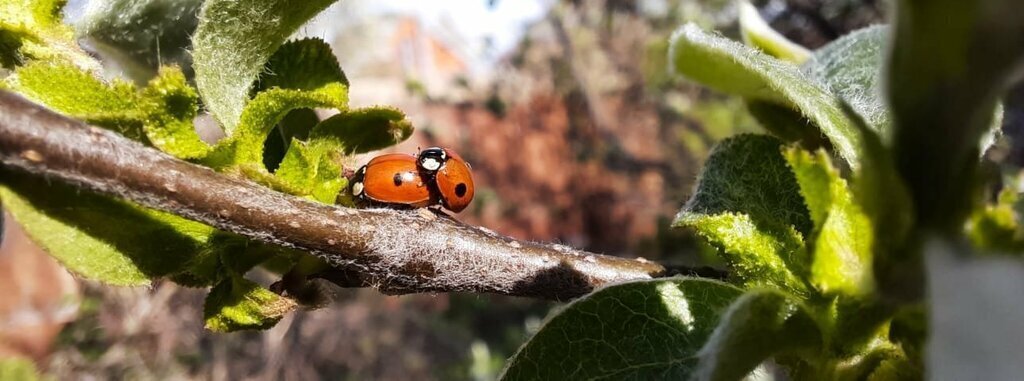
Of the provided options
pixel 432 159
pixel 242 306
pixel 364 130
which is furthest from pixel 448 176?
pixel 242 306

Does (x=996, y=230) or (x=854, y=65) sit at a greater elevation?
(x=854, y=65)

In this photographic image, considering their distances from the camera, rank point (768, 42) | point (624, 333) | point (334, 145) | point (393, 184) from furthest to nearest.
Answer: point (768, 42), point (393, 184), point (334, 145), point (624, 333)

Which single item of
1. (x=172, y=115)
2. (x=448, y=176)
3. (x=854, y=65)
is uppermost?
(x=854, y=65)

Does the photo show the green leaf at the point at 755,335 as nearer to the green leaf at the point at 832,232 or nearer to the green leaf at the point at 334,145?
the green leaf at the point at 832,232

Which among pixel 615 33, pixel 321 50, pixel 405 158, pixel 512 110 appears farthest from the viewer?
pixel 512 110

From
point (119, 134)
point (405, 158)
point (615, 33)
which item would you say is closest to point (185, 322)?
point (615, 33)

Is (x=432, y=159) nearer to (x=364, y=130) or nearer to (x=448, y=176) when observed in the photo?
(x=448, y=176)

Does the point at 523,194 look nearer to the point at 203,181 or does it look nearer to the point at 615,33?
the point at 615,33

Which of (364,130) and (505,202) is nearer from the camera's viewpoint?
(364,130)
